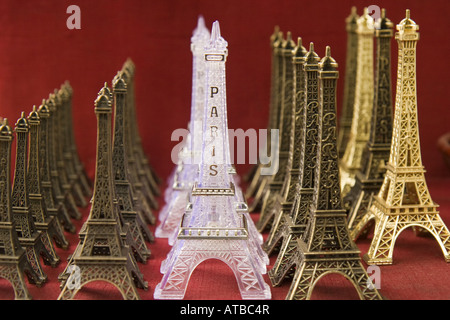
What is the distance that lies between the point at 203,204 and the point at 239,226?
0.79 meters

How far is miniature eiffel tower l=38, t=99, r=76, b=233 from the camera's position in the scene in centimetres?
1862

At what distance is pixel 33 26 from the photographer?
2098cm

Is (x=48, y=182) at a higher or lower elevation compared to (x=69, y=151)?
lower

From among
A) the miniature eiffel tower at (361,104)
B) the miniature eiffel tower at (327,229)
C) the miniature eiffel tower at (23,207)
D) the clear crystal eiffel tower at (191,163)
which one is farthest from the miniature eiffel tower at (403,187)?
the miniature eiffel tower at (23,207)

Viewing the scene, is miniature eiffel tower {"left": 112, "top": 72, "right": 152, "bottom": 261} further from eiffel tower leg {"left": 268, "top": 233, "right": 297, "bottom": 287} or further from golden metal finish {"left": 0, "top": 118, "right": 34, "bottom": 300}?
golden metal finish {"left": 0, "top": 118, "right": 34, "bottom": 300}

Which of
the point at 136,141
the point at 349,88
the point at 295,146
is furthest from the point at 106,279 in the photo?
the point at 349,88

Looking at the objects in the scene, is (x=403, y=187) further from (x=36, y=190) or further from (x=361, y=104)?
(x=36, y=190)

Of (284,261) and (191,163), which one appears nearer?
(284,261)

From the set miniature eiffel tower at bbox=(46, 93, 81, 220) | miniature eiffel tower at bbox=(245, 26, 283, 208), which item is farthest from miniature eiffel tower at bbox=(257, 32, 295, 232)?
miniature eiffel tower at bbox=(46, 93, 81, 220)

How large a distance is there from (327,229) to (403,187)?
289 cm

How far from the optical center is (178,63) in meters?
24.9

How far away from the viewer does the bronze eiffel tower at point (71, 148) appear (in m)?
22.3
